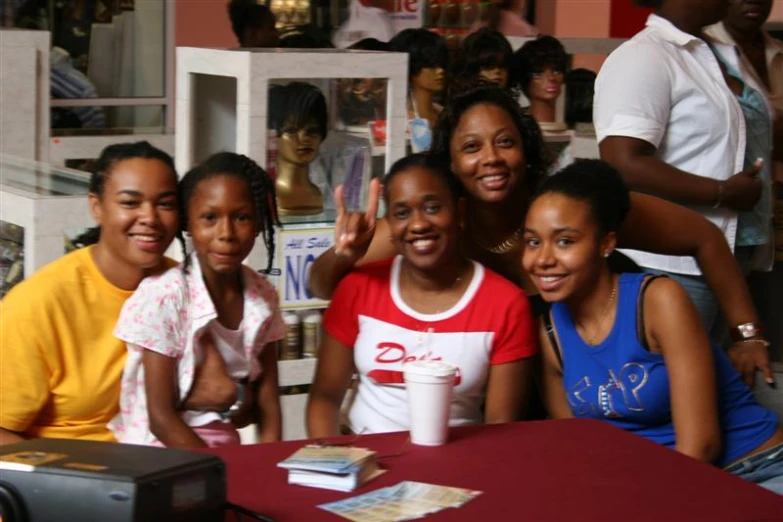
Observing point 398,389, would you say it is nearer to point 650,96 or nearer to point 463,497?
point 463,497

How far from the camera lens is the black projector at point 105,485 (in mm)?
1515

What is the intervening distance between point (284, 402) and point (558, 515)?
2100 mm

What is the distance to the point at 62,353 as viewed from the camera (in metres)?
2.39

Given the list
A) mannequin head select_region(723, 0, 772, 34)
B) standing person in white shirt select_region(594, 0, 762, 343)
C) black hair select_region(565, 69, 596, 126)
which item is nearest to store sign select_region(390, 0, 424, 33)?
black hair select_region(565, 69, 596, 126)

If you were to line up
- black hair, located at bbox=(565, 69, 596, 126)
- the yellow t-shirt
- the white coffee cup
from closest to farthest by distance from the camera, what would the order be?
1. the white coffee cup
2. the yellow t-shirt
3. black hair, located at bbox=(565, 69, 596, 126)

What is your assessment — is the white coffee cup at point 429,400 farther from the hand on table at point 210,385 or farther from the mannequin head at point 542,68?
the mannequin head at point 542,68

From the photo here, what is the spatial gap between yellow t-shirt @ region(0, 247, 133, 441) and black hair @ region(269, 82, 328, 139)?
1194mm

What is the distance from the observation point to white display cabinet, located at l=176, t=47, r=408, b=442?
3.55 meters

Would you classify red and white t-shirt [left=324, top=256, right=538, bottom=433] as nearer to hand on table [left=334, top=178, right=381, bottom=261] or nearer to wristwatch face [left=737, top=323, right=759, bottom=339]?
hand on table [left=334, top=178, right=381, bottom=261]

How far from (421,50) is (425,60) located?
0.07 m

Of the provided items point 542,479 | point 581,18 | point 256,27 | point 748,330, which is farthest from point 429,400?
point 581,18

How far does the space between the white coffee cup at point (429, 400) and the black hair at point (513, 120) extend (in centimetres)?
87

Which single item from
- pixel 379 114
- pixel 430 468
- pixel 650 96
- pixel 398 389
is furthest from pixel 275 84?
pixel 430 468

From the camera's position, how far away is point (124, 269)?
2.49 m
